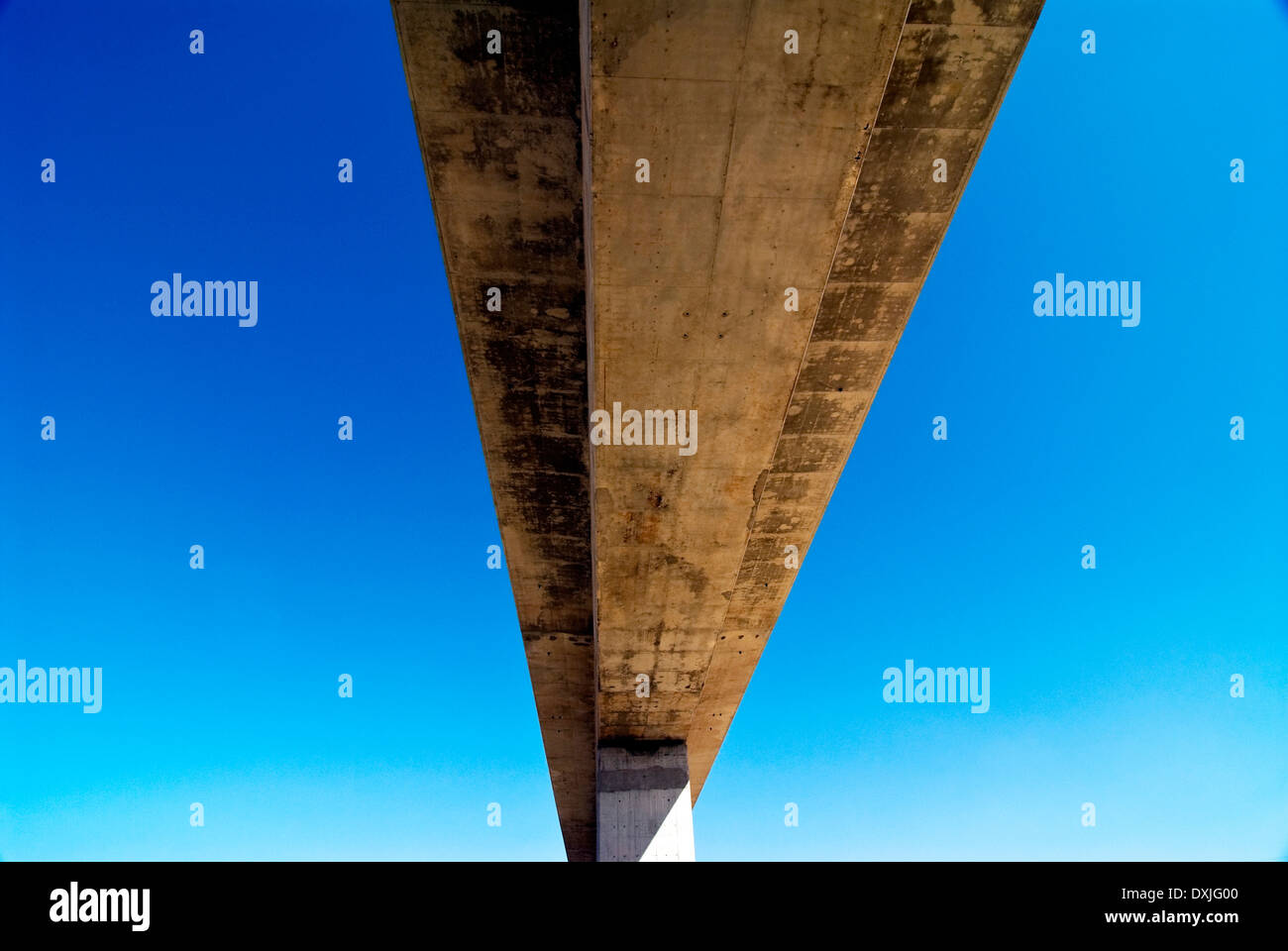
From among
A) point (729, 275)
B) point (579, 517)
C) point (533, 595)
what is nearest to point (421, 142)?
point (729, 275)

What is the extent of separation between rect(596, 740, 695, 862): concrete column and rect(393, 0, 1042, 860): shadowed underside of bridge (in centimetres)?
397

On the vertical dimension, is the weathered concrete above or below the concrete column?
above

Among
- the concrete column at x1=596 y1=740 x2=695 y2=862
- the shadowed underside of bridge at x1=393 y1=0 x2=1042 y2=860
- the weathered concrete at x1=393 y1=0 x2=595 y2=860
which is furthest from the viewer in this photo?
the concrete column at x1=596 y1=740 x2=695 y2=862

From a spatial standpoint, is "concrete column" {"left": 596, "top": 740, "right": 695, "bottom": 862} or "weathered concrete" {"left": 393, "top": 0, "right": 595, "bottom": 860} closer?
"weathered concrete" {"left": 393, "top": 0, "right": 595, "bottom": 860}

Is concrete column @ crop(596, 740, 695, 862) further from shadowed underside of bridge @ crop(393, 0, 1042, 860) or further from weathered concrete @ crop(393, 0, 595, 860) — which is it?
shadowed underside of bridge @ crop(393, 0, 1042, 860)

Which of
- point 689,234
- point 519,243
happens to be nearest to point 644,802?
point 519,243

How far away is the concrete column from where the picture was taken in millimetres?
11406

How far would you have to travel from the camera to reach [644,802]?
1162 cm

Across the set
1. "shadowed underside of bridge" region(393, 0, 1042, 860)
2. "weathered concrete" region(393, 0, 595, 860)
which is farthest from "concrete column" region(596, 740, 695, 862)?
"shadowed underside of bridge" region(393, 0, 1042, 860)

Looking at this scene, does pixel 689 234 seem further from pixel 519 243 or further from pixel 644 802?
pixel 644 802

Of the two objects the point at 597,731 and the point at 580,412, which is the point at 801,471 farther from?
the point at 597,731

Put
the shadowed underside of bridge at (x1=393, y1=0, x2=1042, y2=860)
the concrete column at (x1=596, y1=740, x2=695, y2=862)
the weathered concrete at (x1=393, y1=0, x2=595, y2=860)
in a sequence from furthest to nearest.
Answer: the concrete column at (x1=596, y1=740, x2=695, y2=862) < the weathered concrete at (x1=393, y1=0, x2=595, y2=860) < the shadowed underside of bridge at (x1=393, y1=0, x2=1042, y2=860)
